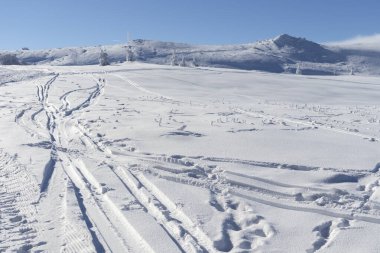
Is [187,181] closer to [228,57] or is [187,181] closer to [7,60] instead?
[7,60]

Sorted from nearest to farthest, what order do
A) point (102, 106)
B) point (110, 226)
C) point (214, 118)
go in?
point (110, 226) → point (214, 118) → point (102, 106)

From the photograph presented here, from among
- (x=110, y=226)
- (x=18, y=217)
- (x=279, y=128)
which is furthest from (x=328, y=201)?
(x=279, y=128)

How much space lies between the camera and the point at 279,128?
15.2m

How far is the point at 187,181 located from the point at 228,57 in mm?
156366

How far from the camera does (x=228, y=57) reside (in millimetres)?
163125

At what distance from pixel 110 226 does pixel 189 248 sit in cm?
135

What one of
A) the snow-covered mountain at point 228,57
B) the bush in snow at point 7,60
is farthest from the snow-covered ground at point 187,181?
the snow-covered mountain at point 228,57

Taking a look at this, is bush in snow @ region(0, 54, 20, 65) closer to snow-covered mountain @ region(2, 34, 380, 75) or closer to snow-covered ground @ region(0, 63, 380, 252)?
snow-covered ground @ region(0, 63, 380, 252)

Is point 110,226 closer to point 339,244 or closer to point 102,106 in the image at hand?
point 339,244

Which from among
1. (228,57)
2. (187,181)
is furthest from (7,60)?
(228,57)

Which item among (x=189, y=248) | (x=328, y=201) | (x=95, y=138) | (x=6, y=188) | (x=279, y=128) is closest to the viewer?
(x=189, y=248)

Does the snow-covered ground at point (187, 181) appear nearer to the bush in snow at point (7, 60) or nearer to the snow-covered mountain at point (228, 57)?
the bush in snow at point (7, 60)

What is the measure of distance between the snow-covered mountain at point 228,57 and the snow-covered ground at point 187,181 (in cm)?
12885

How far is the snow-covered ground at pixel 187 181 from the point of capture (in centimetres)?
670
